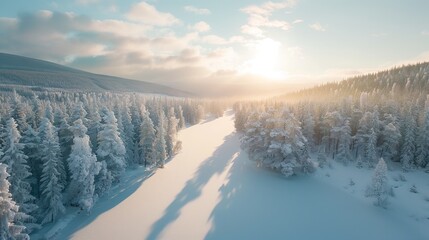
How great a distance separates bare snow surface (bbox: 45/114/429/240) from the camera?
33562mm

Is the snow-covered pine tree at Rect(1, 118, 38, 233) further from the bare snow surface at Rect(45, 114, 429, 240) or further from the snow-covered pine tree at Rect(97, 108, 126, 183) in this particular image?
the snow-covered pine tree at Rect(97, 108, 126, 183)

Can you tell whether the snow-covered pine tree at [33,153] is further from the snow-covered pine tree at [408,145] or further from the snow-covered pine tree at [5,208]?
the snow-covered pine tree at [408,145]

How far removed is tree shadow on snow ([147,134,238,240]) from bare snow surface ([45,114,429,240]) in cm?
15

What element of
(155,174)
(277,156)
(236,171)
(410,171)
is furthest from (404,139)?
(155,174)

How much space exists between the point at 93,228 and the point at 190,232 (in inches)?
499

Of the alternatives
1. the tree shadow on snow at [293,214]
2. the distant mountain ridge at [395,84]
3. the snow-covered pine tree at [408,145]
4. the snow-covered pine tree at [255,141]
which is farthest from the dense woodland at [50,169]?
the distant mountain ridge at [395,84]

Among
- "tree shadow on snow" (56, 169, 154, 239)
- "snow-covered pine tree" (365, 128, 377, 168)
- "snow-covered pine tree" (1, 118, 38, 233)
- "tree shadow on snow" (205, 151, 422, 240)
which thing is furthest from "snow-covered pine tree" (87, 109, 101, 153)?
"snow-covered pine tree" (365, 128, 377, 168)

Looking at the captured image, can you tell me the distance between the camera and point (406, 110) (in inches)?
2304

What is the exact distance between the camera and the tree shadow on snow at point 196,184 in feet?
117

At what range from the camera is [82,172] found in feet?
117

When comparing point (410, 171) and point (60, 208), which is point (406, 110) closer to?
point (410, 171)

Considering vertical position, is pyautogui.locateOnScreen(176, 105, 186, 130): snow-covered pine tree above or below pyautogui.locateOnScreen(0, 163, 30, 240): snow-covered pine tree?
below

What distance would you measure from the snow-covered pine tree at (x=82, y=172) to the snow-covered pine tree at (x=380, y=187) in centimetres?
3951

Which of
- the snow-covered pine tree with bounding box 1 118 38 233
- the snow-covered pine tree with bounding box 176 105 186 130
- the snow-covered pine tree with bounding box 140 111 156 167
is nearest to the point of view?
the snow-covered pine tree with bounding box 1 118 38 233
